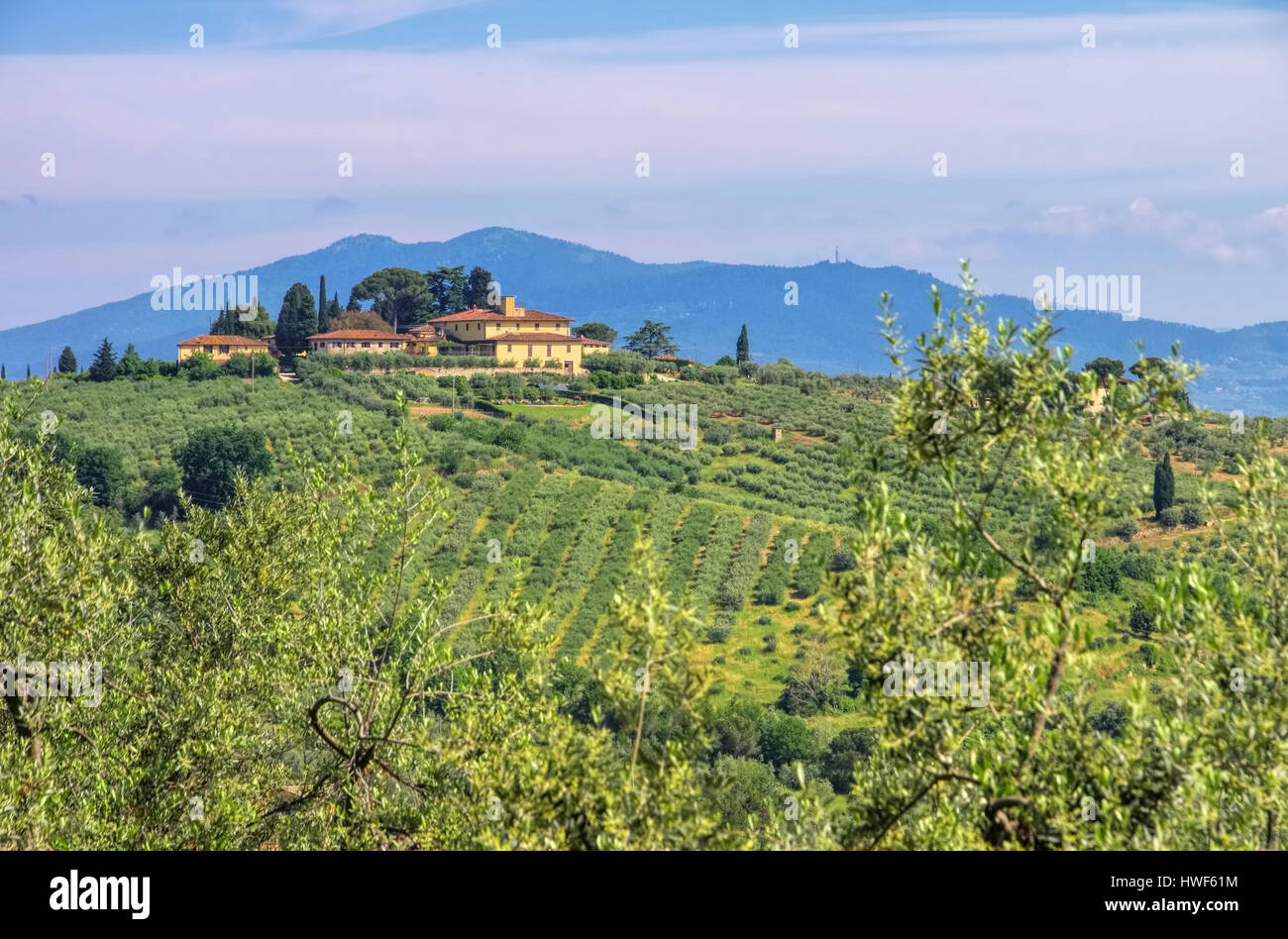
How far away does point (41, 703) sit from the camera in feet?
44.2

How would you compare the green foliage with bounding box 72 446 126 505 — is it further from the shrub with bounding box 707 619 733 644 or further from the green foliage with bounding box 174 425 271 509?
the shrub with bounding box 707 619 733 644

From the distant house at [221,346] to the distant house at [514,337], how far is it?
19100 mm

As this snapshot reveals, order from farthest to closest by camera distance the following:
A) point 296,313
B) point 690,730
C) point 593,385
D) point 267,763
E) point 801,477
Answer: point 296,313, point 593,385, point 801,477, point 267,763, point 690,730

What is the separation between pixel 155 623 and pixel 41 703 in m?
7.67

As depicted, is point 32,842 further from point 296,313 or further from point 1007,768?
point 296,313

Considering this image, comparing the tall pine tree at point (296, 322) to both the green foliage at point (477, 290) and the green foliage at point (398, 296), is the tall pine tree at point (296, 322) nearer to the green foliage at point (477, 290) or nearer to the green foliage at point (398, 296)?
the green foliage at point (398, 296)

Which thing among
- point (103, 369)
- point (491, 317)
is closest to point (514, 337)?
point (491, 317)

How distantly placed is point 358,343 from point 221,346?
13.3m

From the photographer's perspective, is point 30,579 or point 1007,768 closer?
point 1007,768
